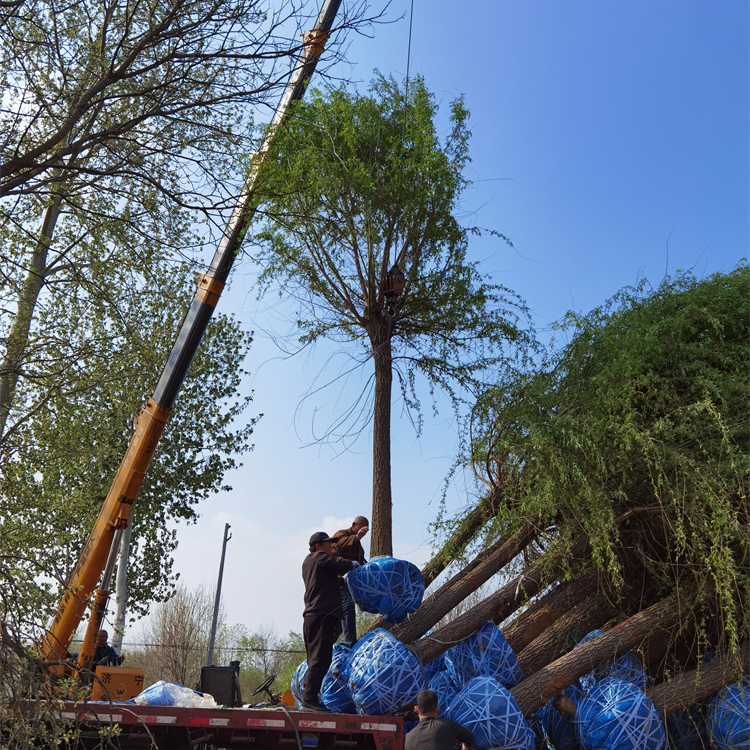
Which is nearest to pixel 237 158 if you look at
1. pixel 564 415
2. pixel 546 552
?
pixel 564 415

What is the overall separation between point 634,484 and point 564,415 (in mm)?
1050

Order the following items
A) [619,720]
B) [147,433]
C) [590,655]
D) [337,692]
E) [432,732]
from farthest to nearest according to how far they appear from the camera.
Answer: [147,433] < [590,655] < [337,692] < [619,720] < [432,732]

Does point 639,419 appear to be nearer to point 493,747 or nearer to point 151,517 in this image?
point 493,747

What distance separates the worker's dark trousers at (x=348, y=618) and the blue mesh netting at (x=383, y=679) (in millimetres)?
733

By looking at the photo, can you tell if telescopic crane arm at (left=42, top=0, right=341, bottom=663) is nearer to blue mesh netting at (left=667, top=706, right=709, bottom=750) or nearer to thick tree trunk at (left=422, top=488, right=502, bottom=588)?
thick tree trunk at (left=422, top=488, right=502, bottom=588)

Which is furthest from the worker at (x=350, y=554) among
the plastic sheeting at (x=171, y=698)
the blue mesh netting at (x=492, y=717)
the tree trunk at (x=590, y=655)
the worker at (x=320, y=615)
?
the tree trunk at (x=590, y=655)

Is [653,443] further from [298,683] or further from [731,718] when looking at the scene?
[298,683]

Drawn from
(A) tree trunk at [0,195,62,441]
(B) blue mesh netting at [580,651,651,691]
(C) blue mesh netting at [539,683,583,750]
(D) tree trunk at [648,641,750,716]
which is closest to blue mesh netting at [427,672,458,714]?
(C) blue mesh netting at [539,683,583,750]

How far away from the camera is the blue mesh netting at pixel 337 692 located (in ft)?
23.5

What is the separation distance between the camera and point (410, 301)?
413 inches

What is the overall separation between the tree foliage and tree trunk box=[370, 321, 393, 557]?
5.73ft

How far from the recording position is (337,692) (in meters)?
7.16

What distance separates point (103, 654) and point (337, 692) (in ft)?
15.2

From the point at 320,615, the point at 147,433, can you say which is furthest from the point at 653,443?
the point at 147,433
